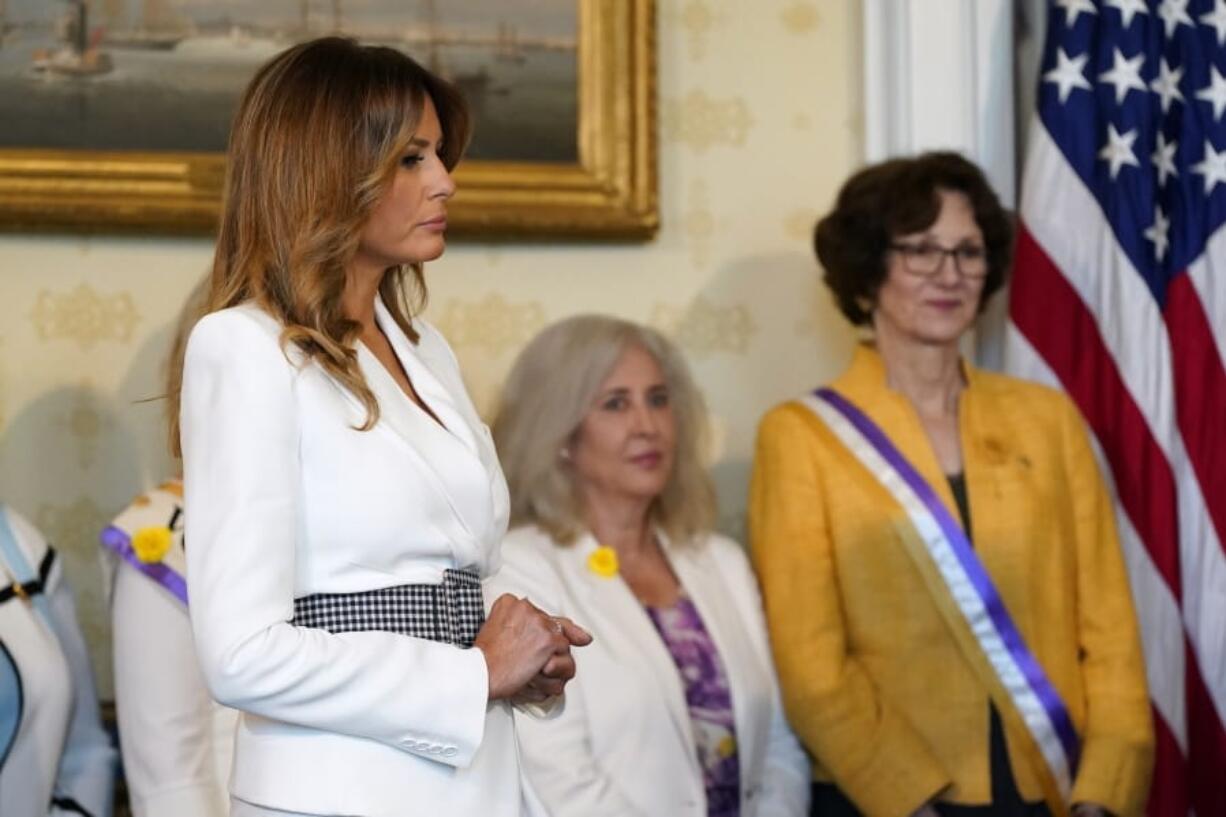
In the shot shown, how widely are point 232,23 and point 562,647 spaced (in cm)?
211

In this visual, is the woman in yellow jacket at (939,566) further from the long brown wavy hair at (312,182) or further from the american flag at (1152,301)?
the long brown wavy hair at (312,182)

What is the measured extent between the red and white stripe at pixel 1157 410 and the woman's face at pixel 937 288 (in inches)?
9.6

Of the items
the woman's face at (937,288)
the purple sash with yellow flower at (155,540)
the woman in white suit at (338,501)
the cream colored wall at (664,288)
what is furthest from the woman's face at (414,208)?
the cream colored wall at (664,288)

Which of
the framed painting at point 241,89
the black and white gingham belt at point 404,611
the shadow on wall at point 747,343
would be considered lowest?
the black and white gingham belt at point 404,611

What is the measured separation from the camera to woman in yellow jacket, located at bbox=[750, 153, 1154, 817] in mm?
3314

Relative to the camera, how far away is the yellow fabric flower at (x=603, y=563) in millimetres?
3459

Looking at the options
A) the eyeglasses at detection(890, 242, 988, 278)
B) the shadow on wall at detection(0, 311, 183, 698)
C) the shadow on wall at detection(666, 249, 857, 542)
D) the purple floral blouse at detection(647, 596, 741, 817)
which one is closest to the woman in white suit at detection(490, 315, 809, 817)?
the purple floral blouse at detection(647, 596, 741, 817)

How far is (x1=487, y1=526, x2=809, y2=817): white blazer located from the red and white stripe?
759 mm

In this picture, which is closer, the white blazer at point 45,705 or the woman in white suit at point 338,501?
the woman in white suit at point 338,501

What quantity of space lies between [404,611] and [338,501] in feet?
0.45

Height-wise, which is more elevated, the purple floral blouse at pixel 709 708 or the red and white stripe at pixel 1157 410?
the red and white stripe at pixel 1157 410

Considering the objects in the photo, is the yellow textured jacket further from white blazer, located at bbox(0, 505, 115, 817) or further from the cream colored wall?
white blazer, located at bbox(0, 505, 115, 817)

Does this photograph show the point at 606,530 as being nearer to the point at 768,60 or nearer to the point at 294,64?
the point at 768,60

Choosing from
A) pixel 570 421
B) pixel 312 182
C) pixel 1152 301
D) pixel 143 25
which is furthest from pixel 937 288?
pixel 312 182
